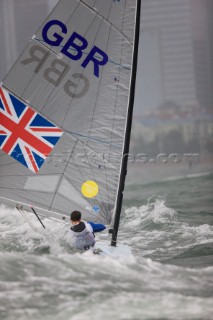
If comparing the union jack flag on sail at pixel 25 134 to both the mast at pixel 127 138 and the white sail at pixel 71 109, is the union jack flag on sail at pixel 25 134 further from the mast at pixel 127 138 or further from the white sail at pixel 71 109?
the mast at pixel 127 138

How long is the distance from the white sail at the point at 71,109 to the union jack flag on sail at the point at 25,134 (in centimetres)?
1

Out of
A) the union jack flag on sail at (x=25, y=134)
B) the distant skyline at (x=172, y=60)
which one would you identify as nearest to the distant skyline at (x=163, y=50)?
the distant skyline at (x=172, y=60)

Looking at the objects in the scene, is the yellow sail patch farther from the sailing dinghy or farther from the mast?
the mast

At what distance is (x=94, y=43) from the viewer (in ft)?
28.5

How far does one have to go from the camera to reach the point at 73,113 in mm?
8906

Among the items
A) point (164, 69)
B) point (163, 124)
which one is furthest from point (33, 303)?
point (164, 69)

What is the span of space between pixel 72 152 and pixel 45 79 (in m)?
1.12

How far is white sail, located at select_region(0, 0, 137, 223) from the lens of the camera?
870 cm

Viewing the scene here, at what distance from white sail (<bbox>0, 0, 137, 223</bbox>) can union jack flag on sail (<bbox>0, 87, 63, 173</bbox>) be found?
0.05 ft

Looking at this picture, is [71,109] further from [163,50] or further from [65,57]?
[163,50]

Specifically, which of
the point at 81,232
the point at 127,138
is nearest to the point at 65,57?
the point at 127,138

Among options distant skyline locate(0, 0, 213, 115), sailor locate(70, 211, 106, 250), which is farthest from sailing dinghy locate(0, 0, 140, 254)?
distant skyline locate(0, 0, 213, 115)

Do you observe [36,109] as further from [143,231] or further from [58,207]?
[143,231]

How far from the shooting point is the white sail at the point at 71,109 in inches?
342
